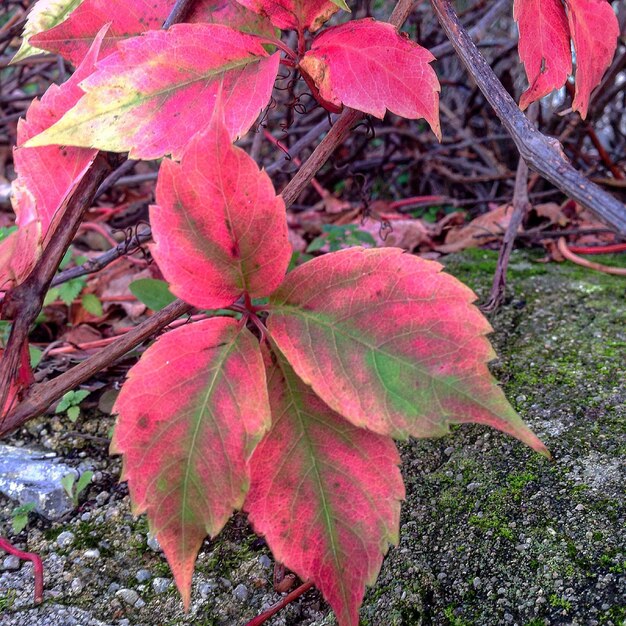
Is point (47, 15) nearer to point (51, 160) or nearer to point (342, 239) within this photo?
point (51, 160)

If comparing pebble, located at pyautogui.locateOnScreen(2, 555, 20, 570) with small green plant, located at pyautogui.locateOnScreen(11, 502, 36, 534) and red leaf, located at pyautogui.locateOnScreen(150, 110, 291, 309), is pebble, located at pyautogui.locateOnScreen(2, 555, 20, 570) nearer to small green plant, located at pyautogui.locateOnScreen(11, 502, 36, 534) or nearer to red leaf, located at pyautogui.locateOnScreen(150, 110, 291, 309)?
small green plant, located at pyautogui.locateOnScreen(11, 502, 36, 534)

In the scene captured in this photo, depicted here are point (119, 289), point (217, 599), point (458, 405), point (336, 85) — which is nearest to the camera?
point (458, 405)

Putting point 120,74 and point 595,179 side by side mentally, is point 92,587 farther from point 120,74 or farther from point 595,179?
point 595,179

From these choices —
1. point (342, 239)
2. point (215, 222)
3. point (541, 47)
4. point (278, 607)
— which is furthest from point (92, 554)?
point (342, 239)

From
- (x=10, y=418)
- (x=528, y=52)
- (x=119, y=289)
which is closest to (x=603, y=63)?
(x=528, y=52)

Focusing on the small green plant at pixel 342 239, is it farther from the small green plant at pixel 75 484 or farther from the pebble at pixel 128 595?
the pebble at pixel 128 595

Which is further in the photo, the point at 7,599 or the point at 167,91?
the point at 7,599
